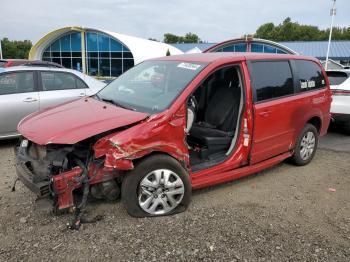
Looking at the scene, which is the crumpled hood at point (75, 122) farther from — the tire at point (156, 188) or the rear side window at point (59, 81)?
the rear side window at point (59, 81)

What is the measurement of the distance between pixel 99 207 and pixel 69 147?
2.97 feet

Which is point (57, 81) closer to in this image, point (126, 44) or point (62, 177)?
point (62, 177)

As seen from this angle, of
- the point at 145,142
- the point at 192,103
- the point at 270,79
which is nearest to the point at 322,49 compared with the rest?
the point at 270,79

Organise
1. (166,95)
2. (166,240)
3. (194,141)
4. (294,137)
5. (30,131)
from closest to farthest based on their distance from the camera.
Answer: (166,240), (30,131), (166,95), (194,141), (294,137)

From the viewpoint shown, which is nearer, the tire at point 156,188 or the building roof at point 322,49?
the tire at point 156,188

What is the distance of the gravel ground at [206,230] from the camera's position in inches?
122

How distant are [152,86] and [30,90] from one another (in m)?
3.31

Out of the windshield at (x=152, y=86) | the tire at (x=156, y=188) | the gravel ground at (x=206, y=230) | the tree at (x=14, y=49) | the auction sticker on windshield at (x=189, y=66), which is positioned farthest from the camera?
the tree at (x=14, y=49)

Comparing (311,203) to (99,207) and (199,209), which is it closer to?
(199,209)

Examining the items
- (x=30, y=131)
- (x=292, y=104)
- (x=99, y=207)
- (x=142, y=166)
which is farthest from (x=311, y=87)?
(x=30, y=131)

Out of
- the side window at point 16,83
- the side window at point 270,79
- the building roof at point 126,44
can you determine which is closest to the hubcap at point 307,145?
the side window at point 270,79

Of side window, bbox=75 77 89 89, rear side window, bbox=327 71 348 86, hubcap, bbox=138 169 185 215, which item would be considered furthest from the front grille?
rear side window, bbox=327 71 348 86

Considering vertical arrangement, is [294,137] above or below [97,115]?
below

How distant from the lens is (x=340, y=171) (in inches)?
212
